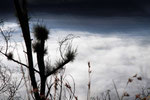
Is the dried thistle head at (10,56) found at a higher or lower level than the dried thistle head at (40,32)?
lower

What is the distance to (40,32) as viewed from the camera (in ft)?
18.3

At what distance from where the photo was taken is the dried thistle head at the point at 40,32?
18.3 ft

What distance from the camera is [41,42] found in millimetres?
5648

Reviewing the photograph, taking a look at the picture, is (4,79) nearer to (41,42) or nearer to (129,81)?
(41,42)

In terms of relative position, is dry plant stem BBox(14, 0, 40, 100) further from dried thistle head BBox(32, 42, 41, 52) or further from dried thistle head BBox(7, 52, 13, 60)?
dried thistle head BBox(7, 52, 13, 60)

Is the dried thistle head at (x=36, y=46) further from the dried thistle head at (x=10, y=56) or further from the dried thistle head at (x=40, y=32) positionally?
the dried thistle head at (x=10, y=56)

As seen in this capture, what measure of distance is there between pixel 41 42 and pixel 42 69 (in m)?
0.70

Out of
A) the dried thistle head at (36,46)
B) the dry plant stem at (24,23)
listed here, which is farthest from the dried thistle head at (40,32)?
the dry plant stem at (24,23)

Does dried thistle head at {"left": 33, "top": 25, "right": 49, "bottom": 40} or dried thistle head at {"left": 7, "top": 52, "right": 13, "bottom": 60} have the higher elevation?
dried thistle head at {"left": 33, "top": 25, "right": 49, "bottom": 40}

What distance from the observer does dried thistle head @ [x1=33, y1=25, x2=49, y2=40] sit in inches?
220

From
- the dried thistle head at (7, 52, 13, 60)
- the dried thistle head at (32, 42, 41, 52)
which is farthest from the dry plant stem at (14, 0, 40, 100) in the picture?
the dried thistle head at (7, 52, 13, 60)

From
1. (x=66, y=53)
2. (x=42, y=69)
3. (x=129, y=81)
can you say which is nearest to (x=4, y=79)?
(x=42, y=69)

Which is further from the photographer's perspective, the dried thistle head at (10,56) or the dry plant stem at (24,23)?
the dried thistle head at (10,56)

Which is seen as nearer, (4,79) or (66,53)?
(66,53)
